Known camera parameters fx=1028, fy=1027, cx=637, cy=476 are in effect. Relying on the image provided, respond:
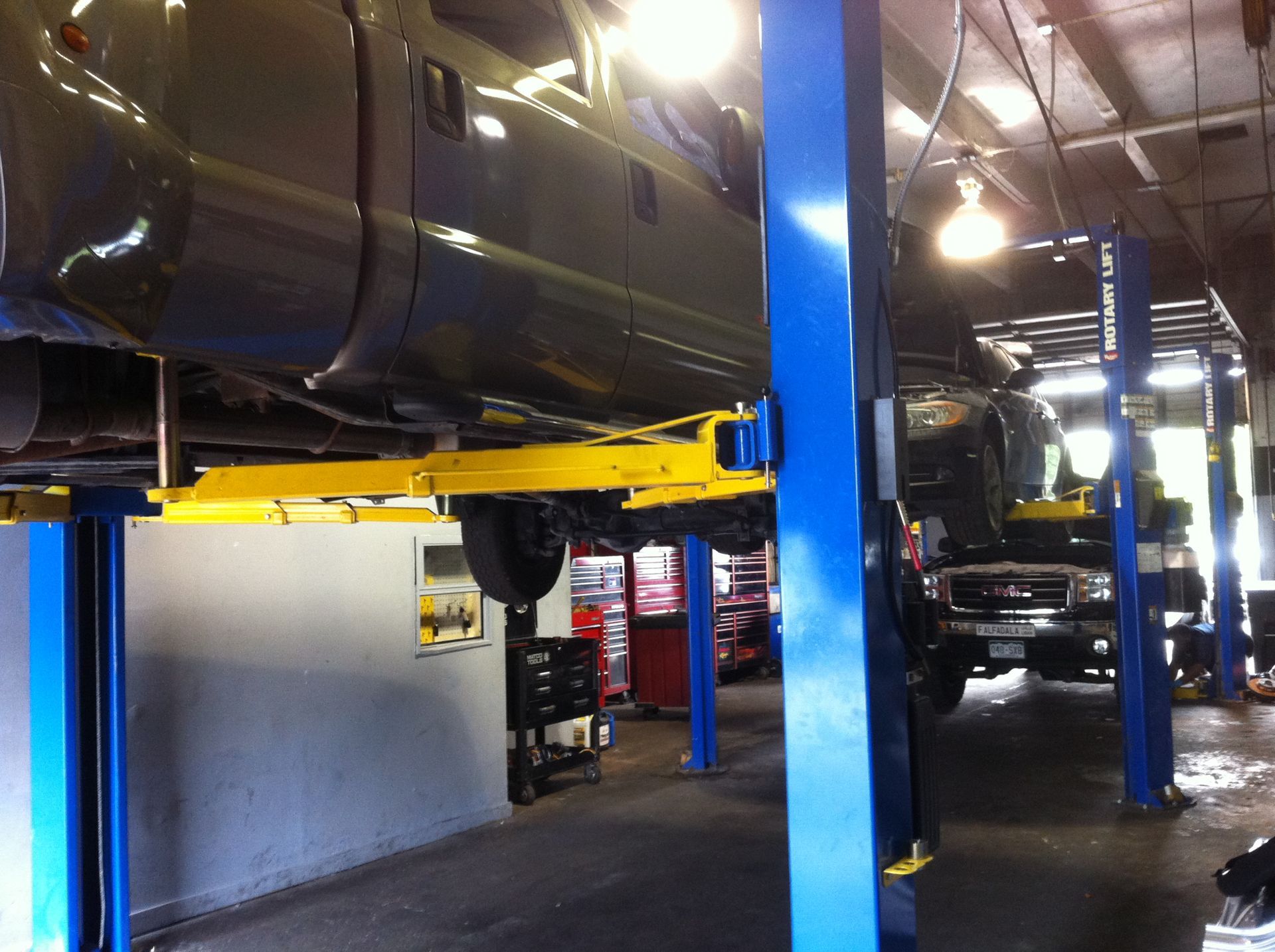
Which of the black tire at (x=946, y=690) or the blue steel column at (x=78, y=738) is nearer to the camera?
the blue steel column at (x=78, y=738)

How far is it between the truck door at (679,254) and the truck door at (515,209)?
4.2 inches

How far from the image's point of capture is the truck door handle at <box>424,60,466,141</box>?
6.91 ft

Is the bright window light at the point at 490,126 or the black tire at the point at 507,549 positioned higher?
the bright window light at the point at 490,126

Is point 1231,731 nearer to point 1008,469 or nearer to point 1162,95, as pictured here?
point 1008,469

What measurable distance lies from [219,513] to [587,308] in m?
1.54

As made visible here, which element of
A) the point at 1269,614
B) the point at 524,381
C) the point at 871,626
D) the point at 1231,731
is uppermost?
the point at 524,381

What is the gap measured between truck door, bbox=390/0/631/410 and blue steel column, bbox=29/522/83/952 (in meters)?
2.36

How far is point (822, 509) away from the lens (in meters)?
1.88

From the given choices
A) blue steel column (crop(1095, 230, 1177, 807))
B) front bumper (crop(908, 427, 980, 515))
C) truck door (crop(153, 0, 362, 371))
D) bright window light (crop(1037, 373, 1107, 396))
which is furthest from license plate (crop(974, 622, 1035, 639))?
bright window light (crop(1037, 373, 1107, 396))

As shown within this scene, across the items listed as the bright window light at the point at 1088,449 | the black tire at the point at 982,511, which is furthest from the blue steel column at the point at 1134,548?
the bright window light at the point at 1088,449

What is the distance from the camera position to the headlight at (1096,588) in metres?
6.60

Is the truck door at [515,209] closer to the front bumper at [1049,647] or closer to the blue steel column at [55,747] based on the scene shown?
the blue steel column at [55,747]

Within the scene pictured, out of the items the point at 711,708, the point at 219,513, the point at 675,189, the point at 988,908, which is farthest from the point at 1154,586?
the point at 219,513

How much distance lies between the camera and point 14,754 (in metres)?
3.98
